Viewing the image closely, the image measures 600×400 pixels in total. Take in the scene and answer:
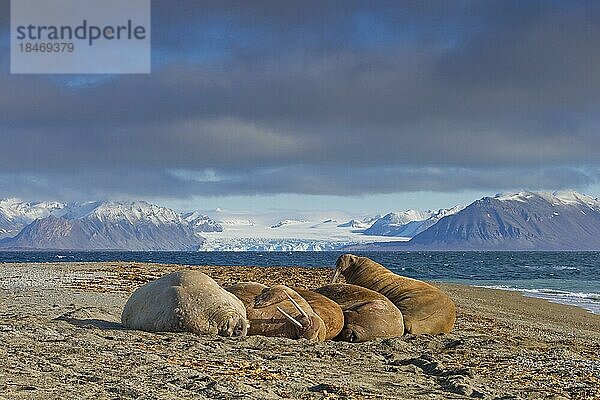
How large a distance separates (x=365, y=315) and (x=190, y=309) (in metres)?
3.13

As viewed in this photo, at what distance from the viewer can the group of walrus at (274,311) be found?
11.3 metres

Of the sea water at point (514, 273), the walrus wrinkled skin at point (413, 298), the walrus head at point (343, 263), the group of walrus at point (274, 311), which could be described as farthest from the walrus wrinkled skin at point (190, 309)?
the sea water at point (514, 273)

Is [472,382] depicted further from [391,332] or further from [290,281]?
[290,281]

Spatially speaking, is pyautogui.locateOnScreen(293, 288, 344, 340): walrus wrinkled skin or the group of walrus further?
pyautogui.locateOnScreen(293, 288, 344, 340): walrus wrinkled skin

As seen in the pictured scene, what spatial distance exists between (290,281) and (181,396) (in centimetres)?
2536

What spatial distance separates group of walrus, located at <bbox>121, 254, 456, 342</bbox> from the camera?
37.1 feet

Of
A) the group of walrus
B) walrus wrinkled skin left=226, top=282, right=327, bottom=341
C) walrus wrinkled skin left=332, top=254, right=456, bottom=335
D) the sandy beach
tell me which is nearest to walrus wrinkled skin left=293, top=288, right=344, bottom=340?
the group of walrus

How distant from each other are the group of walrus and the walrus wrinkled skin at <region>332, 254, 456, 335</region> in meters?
0.02

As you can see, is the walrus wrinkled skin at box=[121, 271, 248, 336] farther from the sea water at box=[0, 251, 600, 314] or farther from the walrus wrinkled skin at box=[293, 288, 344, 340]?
the sea water at box=[0, 251, 600, 314]

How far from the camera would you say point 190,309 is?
11.3m

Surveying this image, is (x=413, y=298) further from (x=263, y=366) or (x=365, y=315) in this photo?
(x=263, y=366)

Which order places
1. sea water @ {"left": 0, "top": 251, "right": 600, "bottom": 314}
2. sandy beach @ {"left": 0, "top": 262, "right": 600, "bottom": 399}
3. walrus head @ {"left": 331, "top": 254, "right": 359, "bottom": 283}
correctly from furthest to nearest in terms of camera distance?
sea water @ {"left": 0, "top": 251, "right": 600, "bottom": 314} → walrus head @ {"left": 331, "top": 254, "right": 359, "bottom": 283} → sandy beach @ {"left": 0, "top": 262, "right": 600, "bottom": 399}

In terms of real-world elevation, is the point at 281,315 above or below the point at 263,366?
above

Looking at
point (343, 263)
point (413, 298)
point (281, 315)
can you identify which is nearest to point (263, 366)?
point (281, 315)
